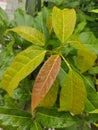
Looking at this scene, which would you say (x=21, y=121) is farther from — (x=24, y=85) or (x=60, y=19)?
(x=60, y=19)

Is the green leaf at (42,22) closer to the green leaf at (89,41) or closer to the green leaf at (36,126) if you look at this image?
the green leaf at (89,41)

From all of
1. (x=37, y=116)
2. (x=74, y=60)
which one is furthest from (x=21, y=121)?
(x=74, y=60)

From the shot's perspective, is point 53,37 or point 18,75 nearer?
point 18,75

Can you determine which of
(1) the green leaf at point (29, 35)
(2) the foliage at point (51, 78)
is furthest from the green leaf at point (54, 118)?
(1) the green leaf at point (29, 35)

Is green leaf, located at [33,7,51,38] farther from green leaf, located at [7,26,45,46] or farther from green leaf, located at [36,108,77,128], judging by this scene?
green leaf, located at [36,108,77,128]

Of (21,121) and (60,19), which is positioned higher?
(60,19)

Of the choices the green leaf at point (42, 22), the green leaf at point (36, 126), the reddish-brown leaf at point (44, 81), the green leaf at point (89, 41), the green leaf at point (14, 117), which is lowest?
the green leaf at point (36, 126)

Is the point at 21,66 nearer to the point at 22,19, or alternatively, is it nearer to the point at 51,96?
the point at 51,96
